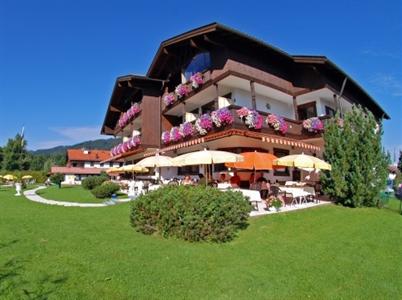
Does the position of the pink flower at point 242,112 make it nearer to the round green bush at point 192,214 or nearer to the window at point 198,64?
the window at point 198,64

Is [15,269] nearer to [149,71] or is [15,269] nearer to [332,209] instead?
[332,209]

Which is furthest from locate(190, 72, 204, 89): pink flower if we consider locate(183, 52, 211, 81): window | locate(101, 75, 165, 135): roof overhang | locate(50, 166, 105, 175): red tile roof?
locate(50, 166, 105, 175): red tile roof

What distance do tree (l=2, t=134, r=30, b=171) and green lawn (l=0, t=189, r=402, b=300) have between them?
98282 millimetres

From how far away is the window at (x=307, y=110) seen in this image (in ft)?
75.2

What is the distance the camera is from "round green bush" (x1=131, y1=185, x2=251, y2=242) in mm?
8367

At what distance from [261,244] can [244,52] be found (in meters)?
14.6

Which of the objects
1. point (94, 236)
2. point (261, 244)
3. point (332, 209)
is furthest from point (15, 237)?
point (332, 209)

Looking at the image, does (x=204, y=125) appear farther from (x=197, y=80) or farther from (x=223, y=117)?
(x=197, y=80)

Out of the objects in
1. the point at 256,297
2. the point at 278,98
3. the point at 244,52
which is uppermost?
the point at 244,52

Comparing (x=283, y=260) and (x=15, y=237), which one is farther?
(x=15, y=237)

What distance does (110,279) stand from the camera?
5.70 m

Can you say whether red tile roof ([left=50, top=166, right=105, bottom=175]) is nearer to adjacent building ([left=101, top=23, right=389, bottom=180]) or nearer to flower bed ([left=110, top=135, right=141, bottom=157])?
flower bed ([left=110, top=135, right=141, bottom=157])

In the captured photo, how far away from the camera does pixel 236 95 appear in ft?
65.6

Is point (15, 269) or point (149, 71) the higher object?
point (149, 71)
